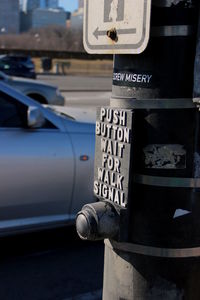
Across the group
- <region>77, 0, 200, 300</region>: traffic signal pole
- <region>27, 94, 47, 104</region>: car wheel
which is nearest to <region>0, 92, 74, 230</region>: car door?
<region>77, 0, 200, 300</region>: traffic signal pole

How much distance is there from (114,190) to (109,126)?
229 millimetres

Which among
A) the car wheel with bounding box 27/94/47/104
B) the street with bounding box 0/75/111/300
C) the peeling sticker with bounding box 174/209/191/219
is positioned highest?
the peeling sticker with bounding box 174/209/191/219

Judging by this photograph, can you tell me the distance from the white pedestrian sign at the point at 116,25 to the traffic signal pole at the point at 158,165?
4 centimetres

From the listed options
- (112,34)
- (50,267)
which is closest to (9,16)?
(50,267)

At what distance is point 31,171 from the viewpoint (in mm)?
4746

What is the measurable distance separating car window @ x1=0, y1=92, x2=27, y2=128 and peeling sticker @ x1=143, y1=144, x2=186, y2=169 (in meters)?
3.13

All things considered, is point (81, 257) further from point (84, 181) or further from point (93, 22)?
point (93, 22)

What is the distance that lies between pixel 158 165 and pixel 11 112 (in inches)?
128

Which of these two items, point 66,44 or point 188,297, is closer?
point 188,297

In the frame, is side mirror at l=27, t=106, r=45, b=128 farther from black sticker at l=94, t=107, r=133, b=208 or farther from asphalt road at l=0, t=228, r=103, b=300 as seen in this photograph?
black sticker at l=94, t=107, r=133, b=208

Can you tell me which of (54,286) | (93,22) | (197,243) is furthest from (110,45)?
(54,286)

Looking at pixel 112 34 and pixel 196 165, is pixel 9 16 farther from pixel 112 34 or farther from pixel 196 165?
pixel 196 165

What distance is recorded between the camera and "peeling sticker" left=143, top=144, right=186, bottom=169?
185 centimetres

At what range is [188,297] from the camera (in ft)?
6.26
